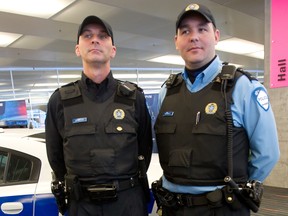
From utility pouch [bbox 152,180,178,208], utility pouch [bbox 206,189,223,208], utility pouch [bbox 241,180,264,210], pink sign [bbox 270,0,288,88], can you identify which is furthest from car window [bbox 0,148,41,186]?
pink sign [bbox 270,0,288,88]

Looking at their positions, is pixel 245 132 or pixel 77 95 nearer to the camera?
pixel 245 132

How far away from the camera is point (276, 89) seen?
14.4 ft

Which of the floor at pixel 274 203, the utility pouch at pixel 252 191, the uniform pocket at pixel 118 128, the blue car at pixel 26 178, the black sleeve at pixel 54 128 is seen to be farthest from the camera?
the floor at pixel 274 203

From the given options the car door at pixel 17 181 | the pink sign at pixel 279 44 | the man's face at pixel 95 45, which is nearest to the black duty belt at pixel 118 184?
the car door at pixel 17 181

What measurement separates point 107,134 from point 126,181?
25 centimetres

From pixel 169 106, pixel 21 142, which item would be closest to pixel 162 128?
pixel 169 106

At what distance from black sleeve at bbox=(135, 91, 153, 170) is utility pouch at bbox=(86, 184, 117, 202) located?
0.30 m

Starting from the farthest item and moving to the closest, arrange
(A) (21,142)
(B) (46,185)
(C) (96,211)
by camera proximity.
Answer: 1. (A) (21,142)
2. (B) (46,185)
3. (C) (96,211)

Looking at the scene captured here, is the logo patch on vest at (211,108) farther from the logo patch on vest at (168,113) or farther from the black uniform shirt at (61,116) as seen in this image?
the black uniform shirt at (61,116)

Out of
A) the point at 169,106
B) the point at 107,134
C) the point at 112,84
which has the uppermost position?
the point at 112,84

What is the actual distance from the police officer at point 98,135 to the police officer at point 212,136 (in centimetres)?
20

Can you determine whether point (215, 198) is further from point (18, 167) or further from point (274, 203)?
point (274, 203)

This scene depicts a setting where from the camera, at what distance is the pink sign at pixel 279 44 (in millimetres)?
4238

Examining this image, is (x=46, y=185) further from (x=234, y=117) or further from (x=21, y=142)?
(x=234, y=117)
